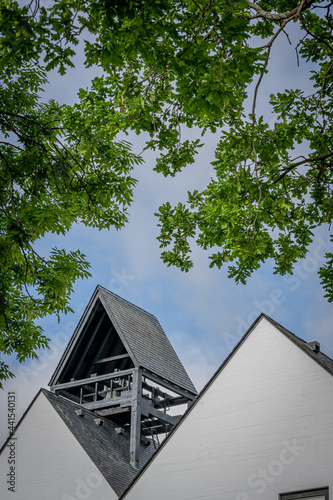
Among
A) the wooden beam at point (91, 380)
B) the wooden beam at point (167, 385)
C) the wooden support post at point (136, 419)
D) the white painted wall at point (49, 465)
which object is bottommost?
the white painted wall at point (49, 465)

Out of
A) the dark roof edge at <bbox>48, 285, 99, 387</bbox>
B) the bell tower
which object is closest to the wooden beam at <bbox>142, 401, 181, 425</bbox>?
the bell tower

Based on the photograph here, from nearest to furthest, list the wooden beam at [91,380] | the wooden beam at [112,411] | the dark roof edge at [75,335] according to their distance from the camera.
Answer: the wooden beam at [112,411], the wooden beam at [91,380], the dark roof edge at [75,335]

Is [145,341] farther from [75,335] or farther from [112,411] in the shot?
[112,411]

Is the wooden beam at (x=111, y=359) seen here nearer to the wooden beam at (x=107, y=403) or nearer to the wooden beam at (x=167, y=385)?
the wooden beam at (x=167, y=385)

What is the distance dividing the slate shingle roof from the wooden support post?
1.99 feet

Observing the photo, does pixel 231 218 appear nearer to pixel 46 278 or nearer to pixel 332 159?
pixel 332 159

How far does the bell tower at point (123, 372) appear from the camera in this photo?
74.5 feet

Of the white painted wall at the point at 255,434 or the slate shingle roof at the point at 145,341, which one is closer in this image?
the white painted wall at the point at 255,434

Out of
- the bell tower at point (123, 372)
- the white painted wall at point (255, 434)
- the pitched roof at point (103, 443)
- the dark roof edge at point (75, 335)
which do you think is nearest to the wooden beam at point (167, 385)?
the bell tower at point (123, 372)

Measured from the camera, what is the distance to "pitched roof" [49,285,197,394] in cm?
2380

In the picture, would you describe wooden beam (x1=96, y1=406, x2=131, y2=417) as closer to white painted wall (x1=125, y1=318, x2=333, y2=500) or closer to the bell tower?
the bell tower

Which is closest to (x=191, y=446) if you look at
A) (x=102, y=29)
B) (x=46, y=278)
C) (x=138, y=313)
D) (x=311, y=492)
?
(x=311, y=492)

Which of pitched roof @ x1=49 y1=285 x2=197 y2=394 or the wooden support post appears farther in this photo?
pitched roof @ x1=49 y1=285 x2=197 y2=394

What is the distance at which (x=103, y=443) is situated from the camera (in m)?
20.5
